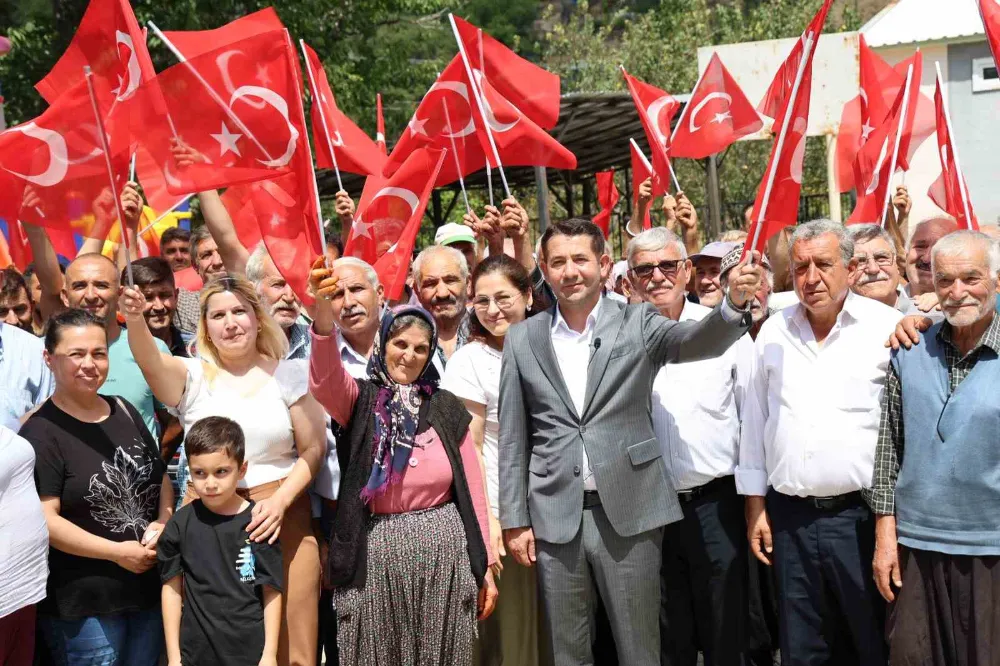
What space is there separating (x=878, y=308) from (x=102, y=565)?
11.2ft

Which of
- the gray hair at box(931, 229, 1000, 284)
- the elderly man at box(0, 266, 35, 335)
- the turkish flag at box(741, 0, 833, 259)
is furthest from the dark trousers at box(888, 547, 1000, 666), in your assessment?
the elderly man at box(0, 266, 35, 335)

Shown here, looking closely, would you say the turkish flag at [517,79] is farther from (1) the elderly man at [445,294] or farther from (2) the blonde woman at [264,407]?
(2) the blonde woman at [264,407]

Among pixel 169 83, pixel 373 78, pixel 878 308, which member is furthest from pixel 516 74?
pixel 373 78

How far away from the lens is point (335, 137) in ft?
26.2

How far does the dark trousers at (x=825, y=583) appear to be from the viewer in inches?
187

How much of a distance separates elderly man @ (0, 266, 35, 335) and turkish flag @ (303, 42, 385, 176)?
2.19 metres

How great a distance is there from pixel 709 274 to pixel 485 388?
1.66 m

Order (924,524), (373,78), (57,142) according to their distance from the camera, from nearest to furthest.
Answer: (924,524) < (57,142) < (373,78)

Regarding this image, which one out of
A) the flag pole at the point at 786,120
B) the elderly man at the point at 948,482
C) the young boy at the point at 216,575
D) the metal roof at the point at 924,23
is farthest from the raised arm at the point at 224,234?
the metal roof at the point at 924,23

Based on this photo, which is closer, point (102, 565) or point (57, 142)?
point (102, 565)

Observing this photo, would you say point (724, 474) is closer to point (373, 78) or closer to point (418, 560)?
point (418, 560)

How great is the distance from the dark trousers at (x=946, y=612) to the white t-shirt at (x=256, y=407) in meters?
2.56

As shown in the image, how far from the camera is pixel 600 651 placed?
5.45m

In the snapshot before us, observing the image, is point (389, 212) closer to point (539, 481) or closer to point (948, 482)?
point (539, 481)
